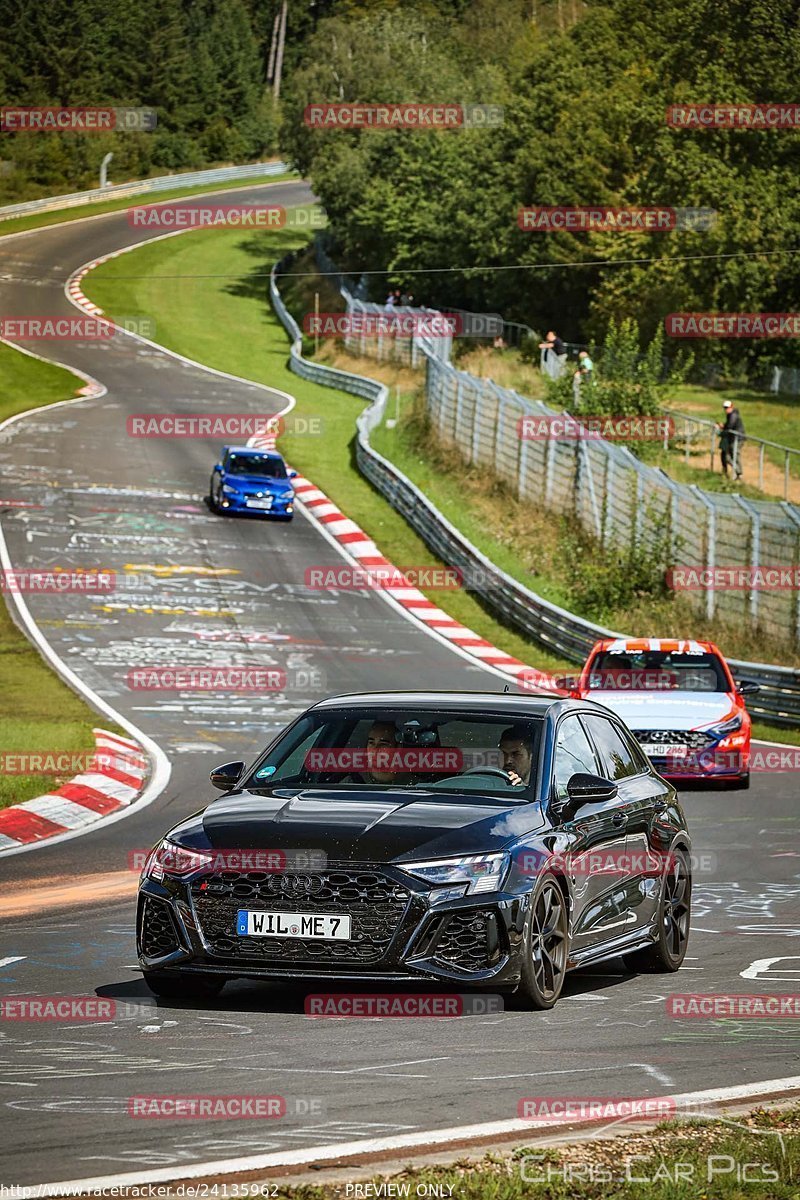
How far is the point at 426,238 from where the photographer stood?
73.1 metres

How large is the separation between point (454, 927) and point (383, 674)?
788 inches

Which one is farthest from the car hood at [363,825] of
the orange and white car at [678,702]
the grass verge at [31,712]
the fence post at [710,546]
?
the fence post at [710,546]

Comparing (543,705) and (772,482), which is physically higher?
(543,705)

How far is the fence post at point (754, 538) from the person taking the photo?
1109 inches

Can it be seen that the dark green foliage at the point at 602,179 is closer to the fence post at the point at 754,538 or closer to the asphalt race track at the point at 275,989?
the asphalt race track at the point at 275,989

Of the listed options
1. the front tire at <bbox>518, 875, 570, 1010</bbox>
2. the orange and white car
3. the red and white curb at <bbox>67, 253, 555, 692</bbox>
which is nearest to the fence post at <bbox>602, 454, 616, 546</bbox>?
the red and white curb at <bbox>67, 253, 555, 692</bbox>

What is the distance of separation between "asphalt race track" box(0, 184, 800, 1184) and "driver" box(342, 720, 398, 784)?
3.54 feet

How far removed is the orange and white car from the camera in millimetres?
19984

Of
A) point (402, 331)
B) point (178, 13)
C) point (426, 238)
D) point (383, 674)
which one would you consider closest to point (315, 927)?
point (383, 674)

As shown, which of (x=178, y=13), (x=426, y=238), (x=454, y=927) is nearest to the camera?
(x=454, y=927)

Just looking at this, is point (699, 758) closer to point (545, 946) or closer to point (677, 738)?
point (677, 738)

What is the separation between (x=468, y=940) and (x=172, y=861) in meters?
1.41

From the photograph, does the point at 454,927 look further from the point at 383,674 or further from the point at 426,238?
the point at 426,238

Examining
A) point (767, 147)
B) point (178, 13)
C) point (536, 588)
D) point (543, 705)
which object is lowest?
point (536, 588)
